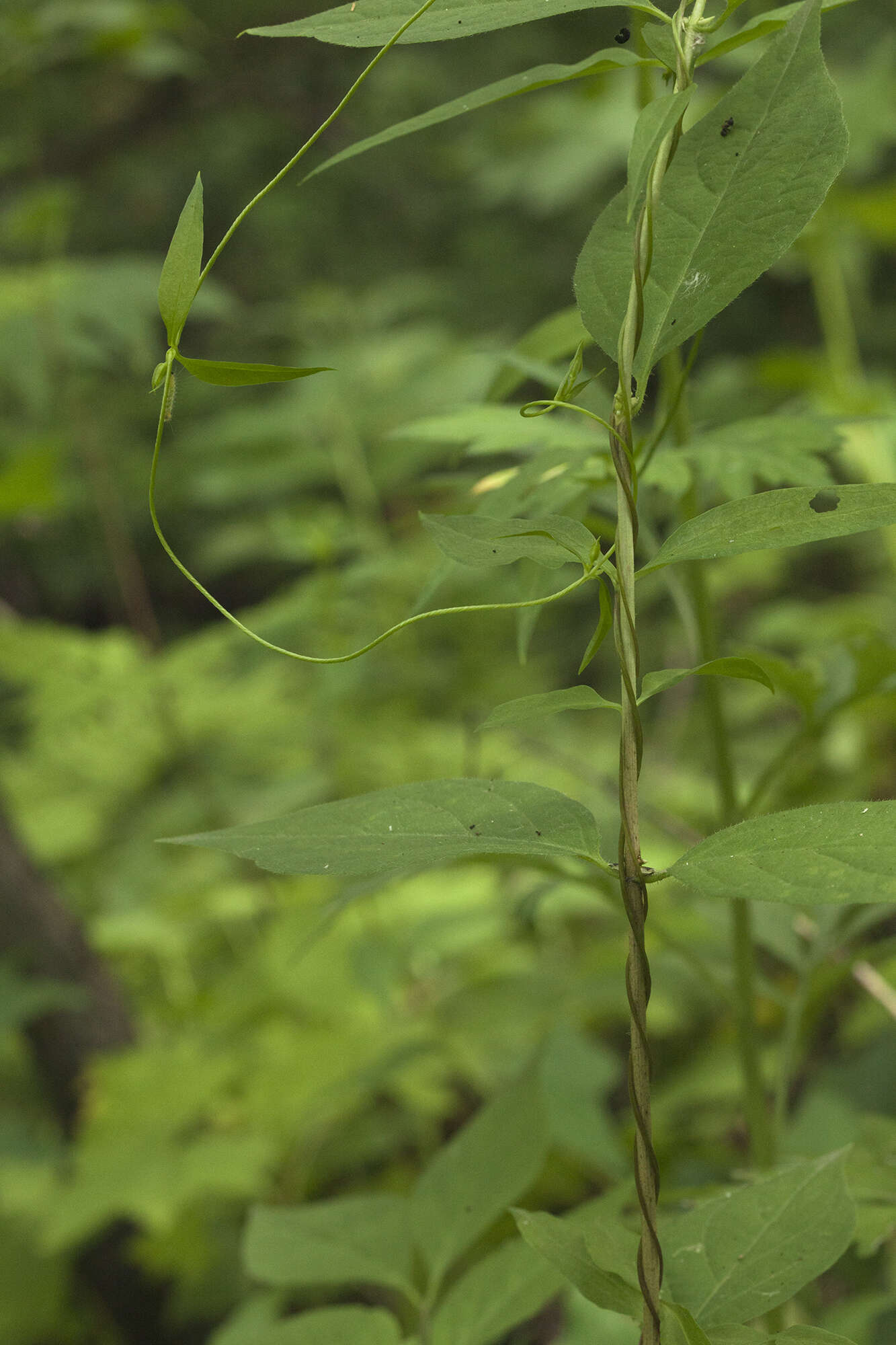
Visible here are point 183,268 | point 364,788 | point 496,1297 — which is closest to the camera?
point 183,268

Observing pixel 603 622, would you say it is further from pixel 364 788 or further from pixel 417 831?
pixel 364 788

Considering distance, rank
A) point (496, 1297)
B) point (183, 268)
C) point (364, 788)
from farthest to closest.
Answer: point (364, 788)
point (496, 1297)
point (183, 268)

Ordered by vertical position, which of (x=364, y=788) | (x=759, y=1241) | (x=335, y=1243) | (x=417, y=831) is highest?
(x=417, y=831)

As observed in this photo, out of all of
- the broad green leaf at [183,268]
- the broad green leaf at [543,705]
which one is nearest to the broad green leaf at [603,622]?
the broad green leaf at [543,705]

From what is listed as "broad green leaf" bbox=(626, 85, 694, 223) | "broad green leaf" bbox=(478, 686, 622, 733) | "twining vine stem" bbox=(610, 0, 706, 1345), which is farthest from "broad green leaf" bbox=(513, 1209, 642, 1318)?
"broad green leaf" bbox=(626, 85, 694, 223)

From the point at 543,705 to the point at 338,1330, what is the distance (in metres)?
0.26

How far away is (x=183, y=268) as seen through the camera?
0.69 ft

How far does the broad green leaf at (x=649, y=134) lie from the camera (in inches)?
8.4

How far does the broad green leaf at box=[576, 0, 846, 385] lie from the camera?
9.3 inches

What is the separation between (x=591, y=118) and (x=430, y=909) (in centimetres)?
225

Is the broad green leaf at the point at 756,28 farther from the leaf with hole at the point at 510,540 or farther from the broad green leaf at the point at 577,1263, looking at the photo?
the broad green leaf at the point at 577,1263

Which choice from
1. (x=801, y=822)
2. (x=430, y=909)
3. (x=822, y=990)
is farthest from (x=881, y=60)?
(x=801, y=822)

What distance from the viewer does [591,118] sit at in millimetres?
2637

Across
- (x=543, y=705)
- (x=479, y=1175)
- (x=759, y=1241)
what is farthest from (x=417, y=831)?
(x=479, y=1175)
